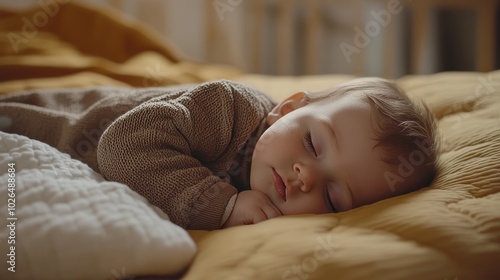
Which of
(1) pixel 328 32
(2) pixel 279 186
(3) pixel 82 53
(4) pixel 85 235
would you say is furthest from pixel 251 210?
(1) pixel 328 32

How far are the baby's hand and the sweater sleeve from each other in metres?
0.02

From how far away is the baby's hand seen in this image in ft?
2.59

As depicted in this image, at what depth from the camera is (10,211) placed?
624mm

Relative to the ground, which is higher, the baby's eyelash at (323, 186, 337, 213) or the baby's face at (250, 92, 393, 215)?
the baby's face at (250, 92, 393, 215)

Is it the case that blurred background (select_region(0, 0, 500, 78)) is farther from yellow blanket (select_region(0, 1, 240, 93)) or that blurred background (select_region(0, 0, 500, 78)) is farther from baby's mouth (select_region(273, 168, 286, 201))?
baby's mouth (select_region(273, 168, 286, 201))

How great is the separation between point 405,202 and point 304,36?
227cm

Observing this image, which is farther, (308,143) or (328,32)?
(328,32)

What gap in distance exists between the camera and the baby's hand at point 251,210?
788 millimetres

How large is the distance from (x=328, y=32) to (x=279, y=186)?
2225 millimetres

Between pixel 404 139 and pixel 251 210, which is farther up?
pixel 404 139

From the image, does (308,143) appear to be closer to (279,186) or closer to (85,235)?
(279,186)

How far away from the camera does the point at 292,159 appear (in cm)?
82

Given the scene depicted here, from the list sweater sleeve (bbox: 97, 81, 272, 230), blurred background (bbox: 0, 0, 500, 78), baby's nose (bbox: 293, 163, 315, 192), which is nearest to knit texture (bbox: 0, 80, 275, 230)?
sweater sleeve (bbox: 97, 81, 272, 230)

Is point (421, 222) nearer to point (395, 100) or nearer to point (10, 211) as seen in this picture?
point (395, 100)
